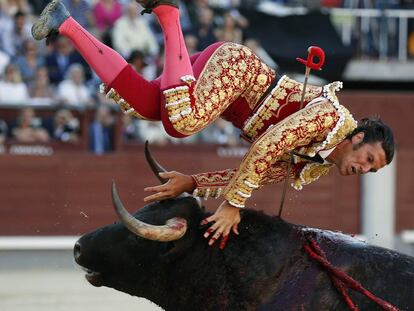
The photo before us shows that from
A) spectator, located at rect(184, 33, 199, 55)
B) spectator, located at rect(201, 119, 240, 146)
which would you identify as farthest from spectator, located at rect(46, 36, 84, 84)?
spectator, located at rect(201, 119, 240, 146)

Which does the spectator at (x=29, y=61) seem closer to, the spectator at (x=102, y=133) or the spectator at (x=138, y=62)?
the spectator at (x=102, y=133)

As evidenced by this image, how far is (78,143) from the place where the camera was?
906 centimetres

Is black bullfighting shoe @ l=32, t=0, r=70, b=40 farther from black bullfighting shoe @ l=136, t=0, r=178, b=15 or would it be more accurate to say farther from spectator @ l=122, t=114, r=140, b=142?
spectator @ l=122, t=114, r=140, b=142

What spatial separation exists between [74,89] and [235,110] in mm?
5052

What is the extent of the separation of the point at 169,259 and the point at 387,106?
6.60m

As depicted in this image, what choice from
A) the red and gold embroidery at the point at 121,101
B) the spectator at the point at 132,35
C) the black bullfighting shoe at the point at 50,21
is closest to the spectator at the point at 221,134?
the spectator at the point at 132,35

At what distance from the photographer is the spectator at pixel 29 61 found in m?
8.72

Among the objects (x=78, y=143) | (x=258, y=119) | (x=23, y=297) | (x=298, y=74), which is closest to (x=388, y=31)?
(x=298, y=74)

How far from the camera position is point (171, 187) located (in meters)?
3.90

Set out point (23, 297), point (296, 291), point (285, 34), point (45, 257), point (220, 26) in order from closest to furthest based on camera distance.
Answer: point (296, 291) < point (23, 297) < point (45, 257) < point (220, 26) < point (285, 34)

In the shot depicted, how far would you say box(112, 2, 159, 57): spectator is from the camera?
9008 millimetres

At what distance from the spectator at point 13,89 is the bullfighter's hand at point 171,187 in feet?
15.9

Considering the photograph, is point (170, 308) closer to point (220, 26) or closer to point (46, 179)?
point (46, 179)

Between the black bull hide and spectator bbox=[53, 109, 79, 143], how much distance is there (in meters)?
5.02
